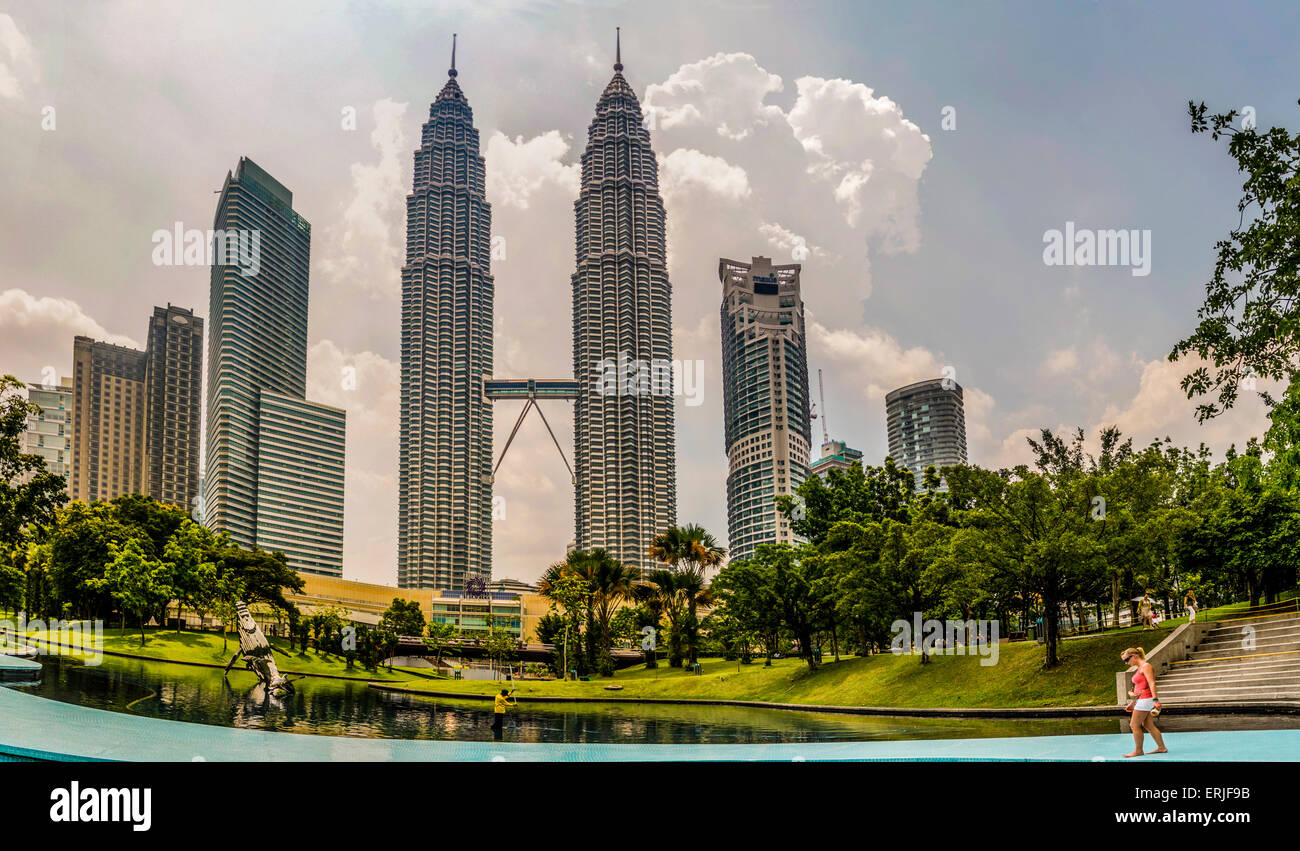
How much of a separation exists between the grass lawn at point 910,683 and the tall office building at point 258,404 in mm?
66773

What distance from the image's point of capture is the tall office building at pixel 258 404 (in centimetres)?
10288

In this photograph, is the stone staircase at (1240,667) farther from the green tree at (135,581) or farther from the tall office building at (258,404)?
the tall office building at (258,404)

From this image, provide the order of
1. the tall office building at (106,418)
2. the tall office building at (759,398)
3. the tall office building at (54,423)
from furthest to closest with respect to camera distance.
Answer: the tall office building at (759,398) < the tall office building at (106,418) < the tall office building at (54,423)

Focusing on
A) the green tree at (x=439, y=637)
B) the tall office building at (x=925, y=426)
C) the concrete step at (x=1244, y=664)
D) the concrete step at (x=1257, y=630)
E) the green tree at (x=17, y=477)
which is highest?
the tall office building at (x=925, y=426)

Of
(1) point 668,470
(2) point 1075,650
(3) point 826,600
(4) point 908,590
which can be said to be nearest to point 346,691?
(3) point 826,600

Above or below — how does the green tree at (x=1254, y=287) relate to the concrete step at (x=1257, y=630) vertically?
above

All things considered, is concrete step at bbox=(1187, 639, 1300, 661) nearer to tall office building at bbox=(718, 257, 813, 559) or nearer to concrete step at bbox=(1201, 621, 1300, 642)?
concrete step at bbox=(1201, 621, 1300, 642)

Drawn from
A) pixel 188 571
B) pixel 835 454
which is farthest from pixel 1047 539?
pixel 835 454

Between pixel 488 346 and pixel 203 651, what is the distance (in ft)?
414

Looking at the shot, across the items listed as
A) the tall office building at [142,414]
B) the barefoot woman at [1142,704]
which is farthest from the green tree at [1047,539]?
the tall office building at [142,414]

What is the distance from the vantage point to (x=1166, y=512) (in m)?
26.1

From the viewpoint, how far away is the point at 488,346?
545 ft

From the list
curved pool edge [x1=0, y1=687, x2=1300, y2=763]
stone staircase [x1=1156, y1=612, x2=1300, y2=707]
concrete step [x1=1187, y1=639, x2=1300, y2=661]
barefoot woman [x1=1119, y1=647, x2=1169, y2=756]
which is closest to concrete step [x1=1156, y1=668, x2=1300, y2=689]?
stone staircase [x1=1156, y1=612, x2=1300, y2=707]
